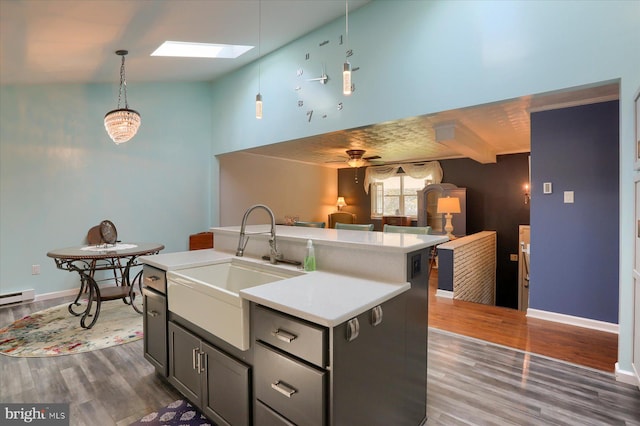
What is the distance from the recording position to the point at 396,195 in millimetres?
7777

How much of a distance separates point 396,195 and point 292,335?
273 inches

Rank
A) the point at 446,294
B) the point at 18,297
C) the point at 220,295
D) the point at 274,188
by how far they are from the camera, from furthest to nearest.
A: 1. the point at 274,188
2. the point at 446,294
3. the point at 18,297
4. the point at 220,295

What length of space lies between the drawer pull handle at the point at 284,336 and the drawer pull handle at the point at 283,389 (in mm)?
177

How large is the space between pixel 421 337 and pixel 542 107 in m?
2.75

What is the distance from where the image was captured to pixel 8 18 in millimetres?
2299

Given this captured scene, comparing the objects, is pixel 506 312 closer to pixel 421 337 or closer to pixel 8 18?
pixel 421 337

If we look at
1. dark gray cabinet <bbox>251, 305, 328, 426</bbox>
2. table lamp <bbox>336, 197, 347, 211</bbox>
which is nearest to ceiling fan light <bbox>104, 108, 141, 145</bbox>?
dark gray cabinet <bbox>251, 305, 328, 426</bbox>

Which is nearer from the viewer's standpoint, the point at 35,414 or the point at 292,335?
the point at 292,335

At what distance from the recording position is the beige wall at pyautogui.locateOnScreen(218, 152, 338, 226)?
591cm

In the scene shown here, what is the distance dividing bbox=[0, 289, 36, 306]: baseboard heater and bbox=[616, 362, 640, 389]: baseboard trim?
236 inches

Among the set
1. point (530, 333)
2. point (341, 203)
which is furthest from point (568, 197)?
point (341, 203)

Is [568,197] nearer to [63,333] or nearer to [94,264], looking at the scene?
[94,264]

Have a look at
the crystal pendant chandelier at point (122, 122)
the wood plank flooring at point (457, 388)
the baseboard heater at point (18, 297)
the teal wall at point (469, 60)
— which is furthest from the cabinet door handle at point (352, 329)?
the baseboard heater at point (18, 297)

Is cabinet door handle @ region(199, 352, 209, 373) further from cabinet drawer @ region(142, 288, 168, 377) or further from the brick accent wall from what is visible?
the brick accent wall
